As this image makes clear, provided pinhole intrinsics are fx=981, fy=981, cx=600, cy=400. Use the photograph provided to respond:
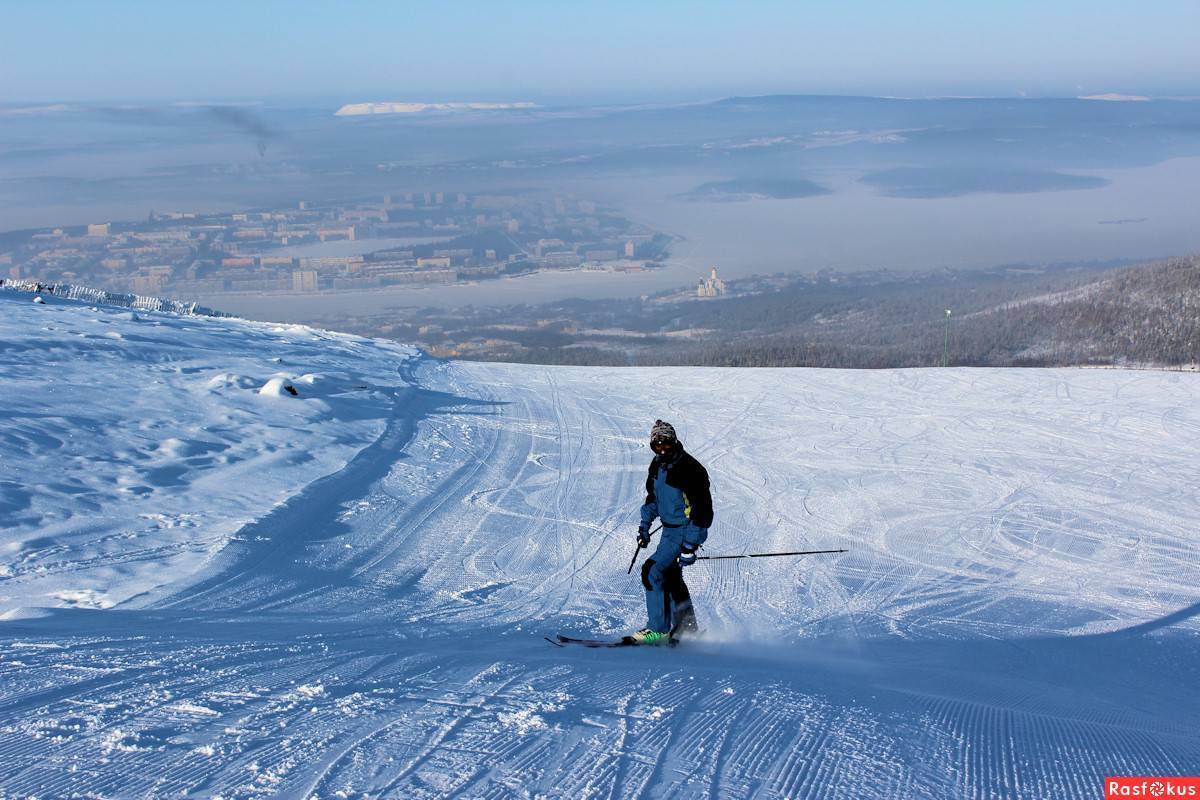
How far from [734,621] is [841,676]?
1.97 metres

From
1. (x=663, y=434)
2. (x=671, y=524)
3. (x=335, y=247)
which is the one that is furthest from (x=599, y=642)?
(x=335, y=247)

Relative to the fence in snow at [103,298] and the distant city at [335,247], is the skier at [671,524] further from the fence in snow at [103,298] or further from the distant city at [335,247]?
the distant city at [335,247]

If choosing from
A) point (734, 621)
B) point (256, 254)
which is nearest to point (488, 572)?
point (734, 621)

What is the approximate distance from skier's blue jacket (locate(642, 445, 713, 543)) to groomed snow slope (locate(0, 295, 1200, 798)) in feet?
3.05

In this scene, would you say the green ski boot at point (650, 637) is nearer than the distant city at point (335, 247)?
Yes

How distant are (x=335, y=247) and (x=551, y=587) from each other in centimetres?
8678

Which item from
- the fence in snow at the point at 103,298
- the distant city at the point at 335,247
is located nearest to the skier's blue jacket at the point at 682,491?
the fence in snow at the point at 103,298

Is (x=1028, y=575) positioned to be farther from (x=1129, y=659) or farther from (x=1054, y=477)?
(x=1054, y=477)

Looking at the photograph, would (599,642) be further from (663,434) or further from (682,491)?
(663,434)

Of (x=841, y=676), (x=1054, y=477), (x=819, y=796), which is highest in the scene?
(x=819, y=796)

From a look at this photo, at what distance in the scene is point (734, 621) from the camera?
812cm

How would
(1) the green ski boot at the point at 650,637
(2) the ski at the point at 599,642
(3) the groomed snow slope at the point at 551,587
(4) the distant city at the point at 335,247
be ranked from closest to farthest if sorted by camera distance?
(3) the groomed snow slope at the point at 551,587 → (2) the ski at the point at 599,642 → (1) the green ski boot at the point at 650,637 → (4) the distant city at the point at 335,247

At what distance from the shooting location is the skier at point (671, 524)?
6.60 meters

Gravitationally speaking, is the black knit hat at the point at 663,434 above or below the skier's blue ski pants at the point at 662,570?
above
